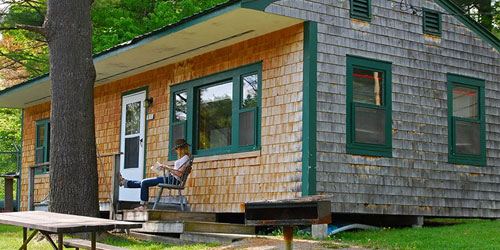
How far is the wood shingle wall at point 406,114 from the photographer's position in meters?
11.2

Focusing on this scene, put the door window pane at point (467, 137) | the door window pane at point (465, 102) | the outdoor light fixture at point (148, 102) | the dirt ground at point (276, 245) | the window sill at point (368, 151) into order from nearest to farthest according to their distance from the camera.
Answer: the dirt ground at point (276, 245) < the window sill at point (368, 151) < the door window pane at point (467, 137) < the door window pane at point (465, 102) < the outdoor light fixture at point (148, 102)

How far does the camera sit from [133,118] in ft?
Answer: 51.2

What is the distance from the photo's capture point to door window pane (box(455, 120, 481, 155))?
1284 cm

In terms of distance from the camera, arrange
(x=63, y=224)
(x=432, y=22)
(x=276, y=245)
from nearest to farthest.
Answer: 1. (x=63, y=224)
2. (x=276, y=245)
3. (x=432, y=22)

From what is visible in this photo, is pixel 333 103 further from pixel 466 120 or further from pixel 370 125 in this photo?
pixel 466 120

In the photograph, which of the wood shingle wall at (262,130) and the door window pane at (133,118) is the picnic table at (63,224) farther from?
the door window pane at (133,118)

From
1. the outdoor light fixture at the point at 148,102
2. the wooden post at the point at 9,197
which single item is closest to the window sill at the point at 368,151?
the outdoor light fixture at the point at 148,102

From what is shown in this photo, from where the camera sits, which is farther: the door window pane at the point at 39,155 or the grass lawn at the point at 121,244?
the door window pane at the point at 39,155

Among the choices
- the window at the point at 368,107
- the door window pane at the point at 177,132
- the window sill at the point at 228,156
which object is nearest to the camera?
the window at the point at 368,107

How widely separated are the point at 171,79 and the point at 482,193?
6.15 metres

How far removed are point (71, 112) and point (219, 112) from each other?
8.88ft

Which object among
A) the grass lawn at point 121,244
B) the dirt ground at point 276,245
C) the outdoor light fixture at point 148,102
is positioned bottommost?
the grass lawn at point 121,244

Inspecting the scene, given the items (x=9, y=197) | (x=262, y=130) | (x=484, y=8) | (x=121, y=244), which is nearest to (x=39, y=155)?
(x=9, y=197)

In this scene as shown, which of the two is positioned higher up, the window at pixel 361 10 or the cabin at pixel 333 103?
the window at pixel 361 10
